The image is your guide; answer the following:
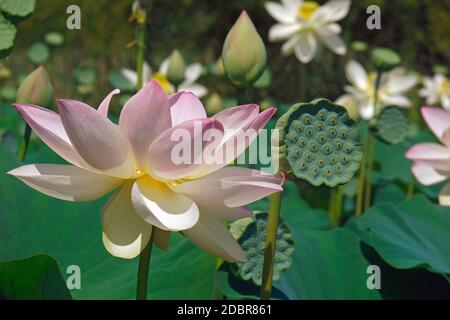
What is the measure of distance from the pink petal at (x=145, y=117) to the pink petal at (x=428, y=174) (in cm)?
56

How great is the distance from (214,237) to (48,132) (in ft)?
0.54

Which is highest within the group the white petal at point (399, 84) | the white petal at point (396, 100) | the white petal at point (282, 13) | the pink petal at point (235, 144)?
the pink petal at point (235, 144)

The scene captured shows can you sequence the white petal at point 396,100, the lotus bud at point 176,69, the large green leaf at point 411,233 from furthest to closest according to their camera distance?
the white petal at point 396,100 < the lotus bud at point 176,69 < the large green leaf at point 411,233

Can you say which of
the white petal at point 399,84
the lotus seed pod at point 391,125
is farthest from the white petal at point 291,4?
the lotus seed pod at point 391,125

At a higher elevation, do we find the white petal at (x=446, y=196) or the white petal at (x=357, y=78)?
the white petal at (x=446, y=196)

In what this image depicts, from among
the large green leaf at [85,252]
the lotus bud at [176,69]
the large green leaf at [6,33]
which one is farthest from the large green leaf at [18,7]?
the lotus bud at [176,69]

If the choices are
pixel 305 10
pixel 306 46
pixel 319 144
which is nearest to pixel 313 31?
pixel 306 46

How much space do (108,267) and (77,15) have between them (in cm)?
36

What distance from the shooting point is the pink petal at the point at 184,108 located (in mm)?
667

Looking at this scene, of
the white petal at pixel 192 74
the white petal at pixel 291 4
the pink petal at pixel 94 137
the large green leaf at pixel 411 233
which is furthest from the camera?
the white petal at pixel 291 4

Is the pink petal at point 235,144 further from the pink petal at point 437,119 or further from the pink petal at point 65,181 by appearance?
the pink petal at point 437,119

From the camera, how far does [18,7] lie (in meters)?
0.90

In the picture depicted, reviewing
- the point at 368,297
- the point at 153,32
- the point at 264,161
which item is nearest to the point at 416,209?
the point at 368,297

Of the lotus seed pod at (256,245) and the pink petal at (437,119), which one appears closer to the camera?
the lotus seed pod at (256,245)
